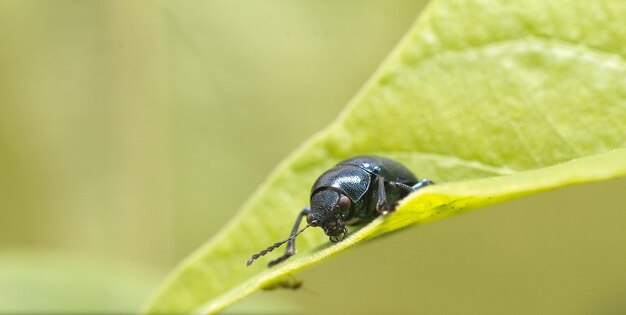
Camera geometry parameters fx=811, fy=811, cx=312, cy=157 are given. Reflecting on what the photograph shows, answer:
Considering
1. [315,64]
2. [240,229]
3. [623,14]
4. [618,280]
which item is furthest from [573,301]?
[315,64]

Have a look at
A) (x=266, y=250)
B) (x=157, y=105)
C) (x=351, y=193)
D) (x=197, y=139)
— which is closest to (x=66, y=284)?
(x=266, y=250)

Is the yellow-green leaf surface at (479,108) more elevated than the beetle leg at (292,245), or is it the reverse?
the yellow-green leaf surface at (479,108)

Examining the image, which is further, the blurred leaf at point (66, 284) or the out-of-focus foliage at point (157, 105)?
the out-of-focus foliage at point (157, 105)

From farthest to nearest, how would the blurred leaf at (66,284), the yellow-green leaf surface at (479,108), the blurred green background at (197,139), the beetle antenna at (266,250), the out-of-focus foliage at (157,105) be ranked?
the out-of-focus foliage at (157,105) → the blurred green background at (197,139) → the blurred leaf at (66,284) → the beetle antenna at (266,250) → the yellow-green leaf surface at (479,108)

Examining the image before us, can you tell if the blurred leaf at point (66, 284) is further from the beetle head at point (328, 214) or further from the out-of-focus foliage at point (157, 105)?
the beetle head at point (328, 214)

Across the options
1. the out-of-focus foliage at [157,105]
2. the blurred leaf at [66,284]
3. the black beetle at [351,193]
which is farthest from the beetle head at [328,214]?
the out-of-focus foliage at [157,105]

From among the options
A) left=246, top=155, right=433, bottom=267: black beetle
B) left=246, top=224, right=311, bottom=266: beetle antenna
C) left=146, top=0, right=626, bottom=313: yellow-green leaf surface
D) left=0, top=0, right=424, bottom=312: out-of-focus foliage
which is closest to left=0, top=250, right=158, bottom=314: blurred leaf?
left=0, top=0, right=424, bottom=312: out-of-focus foliage

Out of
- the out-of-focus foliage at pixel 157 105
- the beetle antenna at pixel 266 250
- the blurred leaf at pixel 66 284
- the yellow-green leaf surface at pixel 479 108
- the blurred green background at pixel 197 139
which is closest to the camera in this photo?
the yellow-green leaf surface at pixel 479 108
